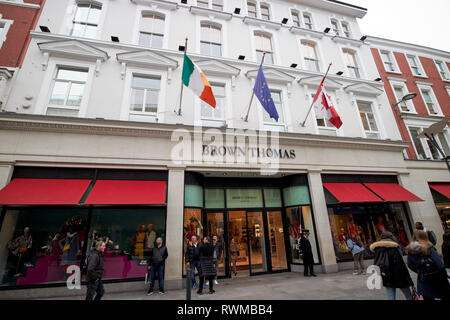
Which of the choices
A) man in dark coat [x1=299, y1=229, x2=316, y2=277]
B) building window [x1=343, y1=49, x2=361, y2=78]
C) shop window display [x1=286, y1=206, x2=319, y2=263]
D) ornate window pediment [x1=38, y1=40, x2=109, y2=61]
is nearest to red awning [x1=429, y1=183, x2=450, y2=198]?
building window [x1=343, y1=49, x2=361, y2=78]

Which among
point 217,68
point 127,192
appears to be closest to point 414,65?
point 217,68

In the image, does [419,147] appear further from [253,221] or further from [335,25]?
[253,221]

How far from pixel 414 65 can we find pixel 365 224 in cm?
1541

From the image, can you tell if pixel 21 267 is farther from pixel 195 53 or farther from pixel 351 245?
pixel 351 245

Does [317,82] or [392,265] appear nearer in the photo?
[392,265]

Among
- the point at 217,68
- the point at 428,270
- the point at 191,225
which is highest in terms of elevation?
the point at 217,68

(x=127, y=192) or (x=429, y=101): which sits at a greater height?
(x=429, y=101)

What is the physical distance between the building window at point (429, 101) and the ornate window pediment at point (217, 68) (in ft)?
51.7

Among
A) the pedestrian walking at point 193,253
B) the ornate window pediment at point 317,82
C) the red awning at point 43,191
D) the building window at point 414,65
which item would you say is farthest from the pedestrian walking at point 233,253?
the building window at point 414,65

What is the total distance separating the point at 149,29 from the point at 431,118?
66.3 ft

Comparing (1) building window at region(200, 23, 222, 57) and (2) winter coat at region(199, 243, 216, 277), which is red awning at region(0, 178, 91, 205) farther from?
(1) building window at region(200, 23, 222, 57)

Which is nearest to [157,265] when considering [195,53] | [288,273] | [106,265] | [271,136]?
A: [106,265]

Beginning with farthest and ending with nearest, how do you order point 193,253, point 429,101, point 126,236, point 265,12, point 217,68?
1. point 429,101
2. point 265,12
3. point 217,68
4. point 126,236
5. point 193,253

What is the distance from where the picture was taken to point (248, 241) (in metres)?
10.3
